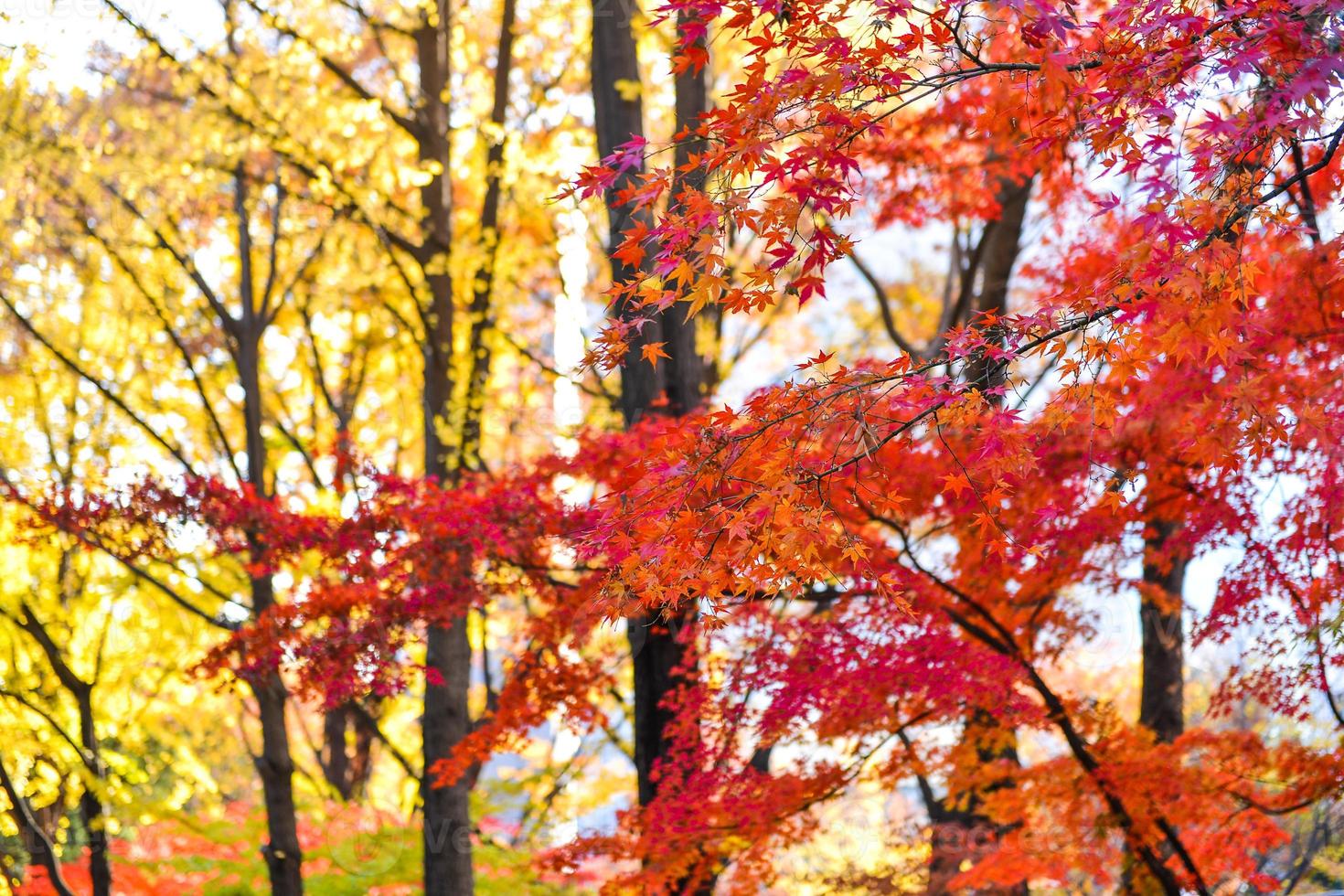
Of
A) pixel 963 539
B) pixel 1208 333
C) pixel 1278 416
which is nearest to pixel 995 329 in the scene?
pixel 1208 333

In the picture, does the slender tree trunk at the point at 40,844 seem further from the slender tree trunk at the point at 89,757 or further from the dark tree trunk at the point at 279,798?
the dark tree trunk at the point at 279,798

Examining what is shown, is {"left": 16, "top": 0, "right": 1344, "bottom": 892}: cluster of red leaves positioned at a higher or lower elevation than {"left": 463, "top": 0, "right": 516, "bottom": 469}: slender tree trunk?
lower

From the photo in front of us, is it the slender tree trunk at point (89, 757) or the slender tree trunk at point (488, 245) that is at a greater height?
the slender tree trunk at point (488, 245)

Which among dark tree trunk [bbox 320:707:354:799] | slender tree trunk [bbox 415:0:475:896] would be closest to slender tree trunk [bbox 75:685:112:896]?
slender tree trunk [bbox 415:0:475:896]

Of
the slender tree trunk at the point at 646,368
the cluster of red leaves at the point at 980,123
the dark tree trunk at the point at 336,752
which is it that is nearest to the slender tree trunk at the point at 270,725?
the slender tree trunk at the point at 646,368

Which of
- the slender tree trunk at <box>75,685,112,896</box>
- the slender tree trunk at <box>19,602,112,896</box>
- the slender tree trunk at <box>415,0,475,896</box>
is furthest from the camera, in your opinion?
the slender tree trunk at <box>75,685,112,896</box>

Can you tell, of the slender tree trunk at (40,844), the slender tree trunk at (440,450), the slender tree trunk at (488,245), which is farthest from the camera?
the slender tree trunk at (488,245)

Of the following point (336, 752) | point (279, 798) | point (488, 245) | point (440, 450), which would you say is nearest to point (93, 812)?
point (279, 798)

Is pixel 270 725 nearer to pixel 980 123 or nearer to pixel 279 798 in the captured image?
pixel 279 798

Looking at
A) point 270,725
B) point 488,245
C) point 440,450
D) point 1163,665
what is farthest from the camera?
point 488,245

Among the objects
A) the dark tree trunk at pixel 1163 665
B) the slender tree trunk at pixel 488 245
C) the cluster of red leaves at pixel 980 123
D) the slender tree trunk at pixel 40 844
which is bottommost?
the slender tree trunk at pixel 40 844

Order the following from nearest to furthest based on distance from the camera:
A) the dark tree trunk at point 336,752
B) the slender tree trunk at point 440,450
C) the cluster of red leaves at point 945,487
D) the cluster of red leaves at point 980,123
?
the cluster of red leaves at point 980,123, the cluster of red leaves at point 945,487, the slender tree trunk at point 440,450, the dark tree trunk at point 336,752

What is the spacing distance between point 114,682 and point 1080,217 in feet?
31.8

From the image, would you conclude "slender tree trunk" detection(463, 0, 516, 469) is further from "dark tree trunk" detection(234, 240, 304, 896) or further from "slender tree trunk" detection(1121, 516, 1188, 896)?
"slender tree trunk" detection(1121, 516, 1188, 896)
